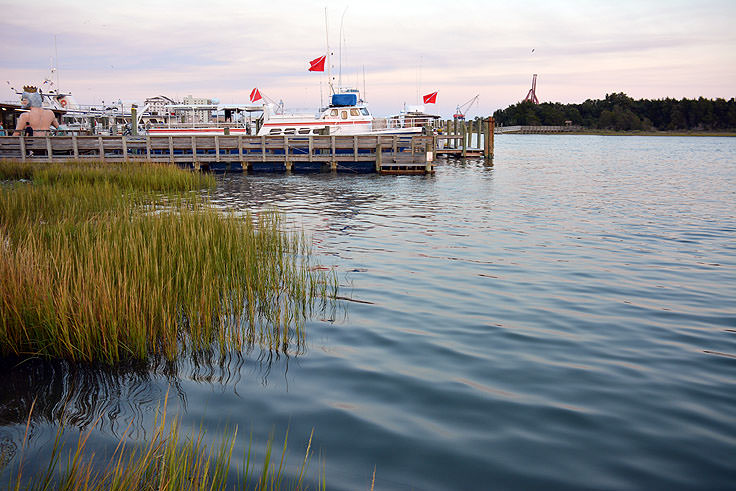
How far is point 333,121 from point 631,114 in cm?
12316

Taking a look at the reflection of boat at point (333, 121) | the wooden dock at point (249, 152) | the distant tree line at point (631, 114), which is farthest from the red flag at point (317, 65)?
the distant tree line at point (631, 114)

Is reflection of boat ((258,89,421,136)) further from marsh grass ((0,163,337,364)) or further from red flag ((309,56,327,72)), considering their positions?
marsh grass ((0,163,337,364))

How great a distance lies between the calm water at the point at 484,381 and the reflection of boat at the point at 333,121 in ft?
85.3

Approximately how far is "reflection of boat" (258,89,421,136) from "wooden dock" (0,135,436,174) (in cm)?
662

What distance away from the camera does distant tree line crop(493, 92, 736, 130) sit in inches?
5108

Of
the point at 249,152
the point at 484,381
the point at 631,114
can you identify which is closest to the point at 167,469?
the point at 484,381

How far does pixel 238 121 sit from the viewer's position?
3909 centimetres

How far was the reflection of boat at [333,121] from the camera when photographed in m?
35.5

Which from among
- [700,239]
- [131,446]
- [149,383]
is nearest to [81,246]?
[149,383]

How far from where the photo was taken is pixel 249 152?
28766 millimetres

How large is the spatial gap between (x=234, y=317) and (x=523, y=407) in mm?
3205

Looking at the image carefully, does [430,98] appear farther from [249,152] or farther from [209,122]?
[249,152]

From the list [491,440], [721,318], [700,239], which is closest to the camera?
[491,440]

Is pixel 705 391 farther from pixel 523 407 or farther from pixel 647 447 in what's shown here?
pixel 523 407
